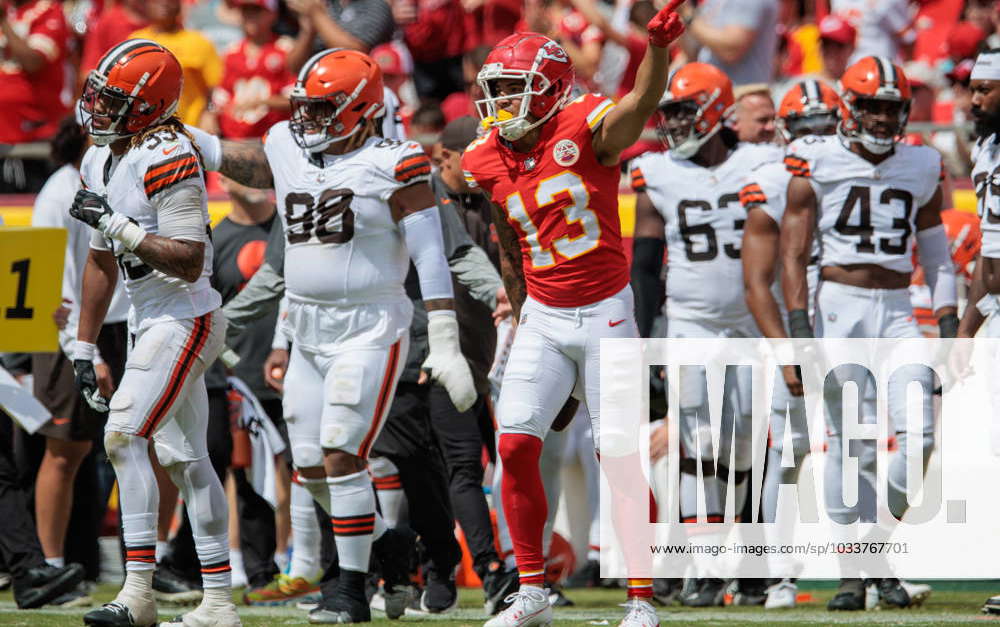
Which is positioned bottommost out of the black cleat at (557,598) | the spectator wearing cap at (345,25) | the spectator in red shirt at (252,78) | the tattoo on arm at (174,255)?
the black cleat at (557,598)

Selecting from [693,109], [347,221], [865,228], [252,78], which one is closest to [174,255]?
[347,221]

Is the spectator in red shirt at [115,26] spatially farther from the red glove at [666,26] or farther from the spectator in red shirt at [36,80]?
the red glove at [666,26]

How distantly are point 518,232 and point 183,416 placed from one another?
1397mm

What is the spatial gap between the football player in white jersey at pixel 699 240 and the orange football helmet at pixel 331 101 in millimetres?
1728

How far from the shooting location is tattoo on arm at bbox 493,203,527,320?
18.7 ft

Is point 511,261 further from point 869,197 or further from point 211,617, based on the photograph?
point 869,197

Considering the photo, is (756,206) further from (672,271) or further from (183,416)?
(183,416)

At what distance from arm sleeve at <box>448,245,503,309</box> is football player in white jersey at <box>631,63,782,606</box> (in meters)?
0.88

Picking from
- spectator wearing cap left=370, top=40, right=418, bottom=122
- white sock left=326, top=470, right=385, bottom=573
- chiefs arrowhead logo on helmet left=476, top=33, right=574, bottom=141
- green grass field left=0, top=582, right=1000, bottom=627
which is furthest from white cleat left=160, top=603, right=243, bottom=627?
spectator wearing cap left=370, top=40, right=418, bottom=122

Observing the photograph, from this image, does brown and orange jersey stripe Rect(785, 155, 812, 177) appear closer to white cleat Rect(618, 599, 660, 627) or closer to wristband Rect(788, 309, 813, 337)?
wristband Rect(788, 309, 813, 337)

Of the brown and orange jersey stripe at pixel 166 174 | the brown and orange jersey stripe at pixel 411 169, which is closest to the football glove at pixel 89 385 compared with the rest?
the brown and orange jersey stripe at pixel 166 174

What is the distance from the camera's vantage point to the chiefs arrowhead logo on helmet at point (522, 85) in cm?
544

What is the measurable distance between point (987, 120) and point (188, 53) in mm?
5864

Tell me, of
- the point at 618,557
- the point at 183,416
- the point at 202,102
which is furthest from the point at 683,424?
the point at 202,102
